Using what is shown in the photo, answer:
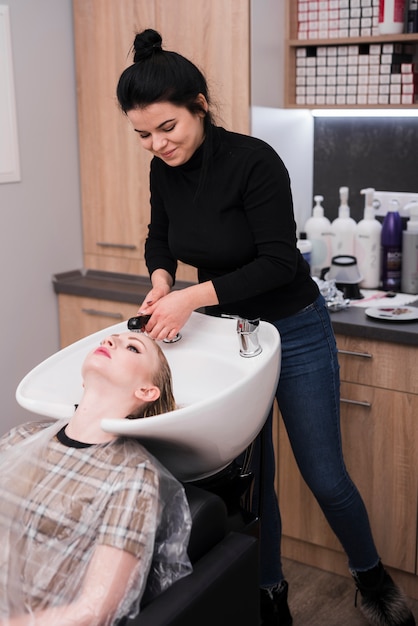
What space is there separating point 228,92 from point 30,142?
2.25 ft

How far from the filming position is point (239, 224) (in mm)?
1840

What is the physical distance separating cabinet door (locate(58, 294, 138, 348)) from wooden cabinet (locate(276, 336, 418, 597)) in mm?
693

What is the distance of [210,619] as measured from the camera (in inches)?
52.9

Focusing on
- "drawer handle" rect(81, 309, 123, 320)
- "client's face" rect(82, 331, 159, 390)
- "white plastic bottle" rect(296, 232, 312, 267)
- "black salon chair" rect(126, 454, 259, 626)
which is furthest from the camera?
"drawer handle" rect(81, 309, 123, 320)

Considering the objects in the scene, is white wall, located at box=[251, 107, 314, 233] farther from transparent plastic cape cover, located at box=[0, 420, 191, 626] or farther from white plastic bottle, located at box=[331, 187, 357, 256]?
transparent plastic cape cover, located at box=[0, 420, 191, 626]

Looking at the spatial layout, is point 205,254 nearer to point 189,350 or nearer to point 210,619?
point 189,350

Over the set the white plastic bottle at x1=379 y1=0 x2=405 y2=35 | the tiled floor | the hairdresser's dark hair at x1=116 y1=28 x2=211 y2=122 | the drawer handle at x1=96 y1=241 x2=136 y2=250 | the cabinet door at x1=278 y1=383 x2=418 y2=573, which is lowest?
the tiled floor

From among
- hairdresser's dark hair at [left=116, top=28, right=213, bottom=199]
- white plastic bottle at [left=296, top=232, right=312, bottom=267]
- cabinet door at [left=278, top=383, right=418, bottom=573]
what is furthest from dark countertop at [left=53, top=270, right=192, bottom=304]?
hairdresser's dark hair at [left=116, top=28, right=213, bottom=199]

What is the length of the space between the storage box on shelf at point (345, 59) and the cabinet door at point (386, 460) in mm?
883

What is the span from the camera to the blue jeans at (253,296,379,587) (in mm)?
1959

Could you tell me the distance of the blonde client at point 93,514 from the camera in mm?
Result: 1310

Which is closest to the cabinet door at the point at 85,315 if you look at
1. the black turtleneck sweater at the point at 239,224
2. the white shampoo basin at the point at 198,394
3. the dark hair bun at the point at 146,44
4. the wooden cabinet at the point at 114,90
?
the wooden cabinet at the point at 114,90

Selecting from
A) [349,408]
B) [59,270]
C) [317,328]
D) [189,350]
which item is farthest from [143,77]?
Result: [59,270]

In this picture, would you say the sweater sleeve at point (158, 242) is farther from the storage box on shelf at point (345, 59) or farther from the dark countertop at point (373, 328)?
the storage box on shelf at point (345, 59)
